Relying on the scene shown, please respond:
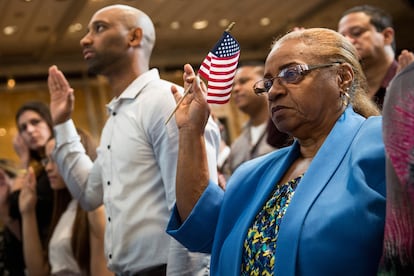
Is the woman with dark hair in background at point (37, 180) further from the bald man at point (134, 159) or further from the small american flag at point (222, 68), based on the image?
the small american flag at point (222, 68)

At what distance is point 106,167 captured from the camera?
9.66 feet

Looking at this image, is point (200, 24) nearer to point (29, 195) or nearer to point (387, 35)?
point (29, 195)

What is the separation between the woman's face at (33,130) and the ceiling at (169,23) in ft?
16.3

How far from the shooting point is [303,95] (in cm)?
198

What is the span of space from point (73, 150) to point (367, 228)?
6.57 feet

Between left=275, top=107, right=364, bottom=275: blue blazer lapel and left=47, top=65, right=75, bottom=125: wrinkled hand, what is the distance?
1803mm

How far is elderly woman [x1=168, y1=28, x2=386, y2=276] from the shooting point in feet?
5.51

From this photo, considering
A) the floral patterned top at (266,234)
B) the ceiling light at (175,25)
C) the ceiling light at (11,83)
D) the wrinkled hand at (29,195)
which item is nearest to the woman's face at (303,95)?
the floral patterned top at (266,234)

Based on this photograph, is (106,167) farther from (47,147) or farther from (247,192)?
(47,147)

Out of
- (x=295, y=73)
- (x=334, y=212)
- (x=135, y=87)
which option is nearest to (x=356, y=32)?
(x=135, y=87)

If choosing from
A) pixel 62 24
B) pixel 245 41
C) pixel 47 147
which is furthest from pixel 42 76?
pixel 47 147

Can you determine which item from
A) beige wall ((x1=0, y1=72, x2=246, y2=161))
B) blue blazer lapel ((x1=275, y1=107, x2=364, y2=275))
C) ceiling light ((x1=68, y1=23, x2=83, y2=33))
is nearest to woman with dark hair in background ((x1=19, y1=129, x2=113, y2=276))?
blue blazer lapel ((x1=275, y1=107, x2=364, y2=275))

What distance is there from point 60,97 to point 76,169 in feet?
1.21

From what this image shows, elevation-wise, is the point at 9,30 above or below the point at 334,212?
above
